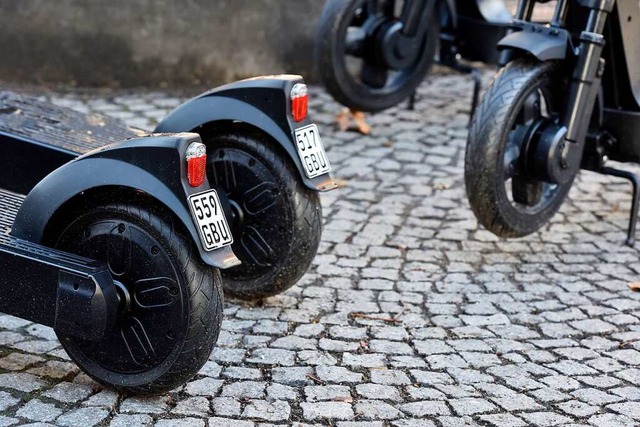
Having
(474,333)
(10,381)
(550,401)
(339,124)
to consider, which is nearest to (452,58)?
(339,124)

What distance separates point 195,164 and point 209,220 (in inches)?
8.0

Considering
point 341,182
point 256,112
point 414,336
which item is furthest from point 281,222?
point 341,182

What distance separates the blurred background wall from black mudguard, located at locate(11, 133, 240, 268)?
4437 mm

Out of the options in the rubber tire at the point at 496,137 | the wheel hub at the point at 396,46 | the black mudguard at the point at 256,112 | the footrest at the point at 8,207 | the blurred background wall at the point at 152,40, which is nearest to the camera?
the footrest at the point at 8,207

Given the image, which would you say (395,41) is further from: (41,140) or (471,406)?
(471,406)

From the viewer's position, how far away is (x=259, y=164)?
4766mm

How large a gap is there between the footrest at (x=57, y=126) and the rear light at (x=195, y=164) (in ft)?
3.07

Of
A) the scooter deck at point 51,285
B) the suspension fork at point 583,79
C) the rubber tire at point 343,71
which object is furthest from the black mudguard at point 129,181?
the rubber tire at point 343,71

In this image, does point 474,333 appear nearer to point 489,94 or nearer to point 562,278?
point 562,278

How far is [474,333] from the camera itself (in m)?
4.90

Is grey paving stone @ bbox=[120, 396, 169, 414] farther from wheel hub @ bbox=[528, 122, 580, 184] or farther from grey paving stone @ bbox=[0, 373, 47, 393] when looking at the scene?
wheel hub @ bbox=[528, 122, 580, 184]

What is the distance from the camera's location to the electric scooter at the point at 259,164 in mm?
4695

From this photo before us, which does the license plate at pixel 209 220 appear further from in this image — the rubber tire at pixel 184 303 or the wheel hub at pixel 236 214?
the wheel hub at pixel 236 214

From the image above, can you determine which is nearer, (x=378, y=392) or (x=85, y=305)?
(x=85, y=305)
